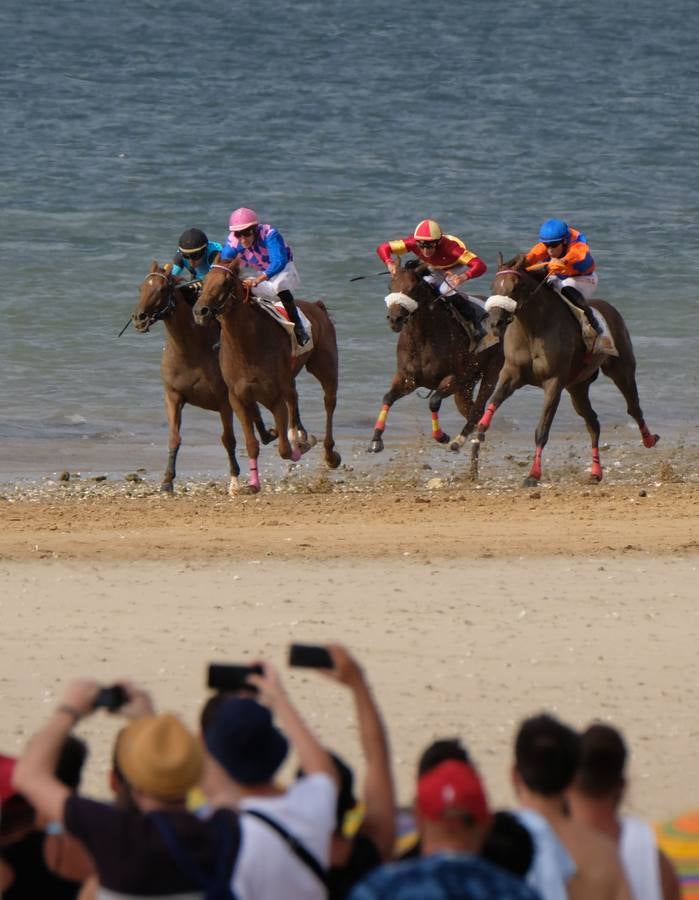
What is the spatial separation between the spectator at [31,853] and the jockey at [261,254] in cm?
Result: 1259

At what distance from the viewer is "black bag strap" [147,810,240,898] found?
15.8 feet

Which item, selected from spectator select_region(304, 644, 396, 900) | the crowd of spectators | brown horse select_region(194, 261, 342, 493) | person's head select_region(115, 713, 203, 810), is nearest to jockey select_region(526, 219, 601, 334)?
brown horse select_region(194, 261, 342, 493)

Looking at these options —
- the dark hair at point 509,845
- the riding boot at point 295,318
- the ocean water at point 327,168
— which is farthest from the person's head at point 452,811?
the ocean water at point 327,168

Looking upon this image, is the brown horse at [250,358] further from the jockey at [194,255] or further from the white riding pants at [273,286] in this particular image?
the jockey at [194,255]

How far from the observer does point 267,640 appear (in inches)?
429

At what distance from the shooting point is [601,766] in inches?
215

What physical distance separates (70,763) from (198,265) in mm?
13125

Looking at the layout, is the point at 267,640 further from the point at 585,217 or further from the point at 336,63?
the point at 336,63

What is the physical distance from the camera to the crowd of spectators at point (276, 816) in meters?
4.83

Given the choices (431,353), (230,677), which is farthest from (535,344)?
(230,677)

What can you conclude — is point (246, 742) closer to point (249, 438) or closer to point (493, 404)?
point (249, 438)

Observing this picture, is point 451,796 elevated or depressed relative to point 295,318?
elevated

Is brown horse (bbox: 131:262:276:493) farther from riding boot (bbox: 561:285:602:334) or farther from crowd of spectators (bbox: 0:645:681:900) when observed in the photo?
crowd of spectators (bbox: 0:645:681:900)

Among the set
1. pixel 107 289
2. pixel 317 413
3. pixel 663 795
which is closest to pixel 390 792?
pixel 663 795
